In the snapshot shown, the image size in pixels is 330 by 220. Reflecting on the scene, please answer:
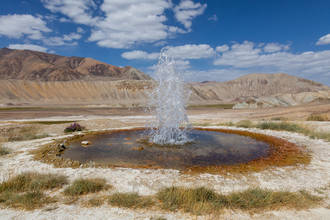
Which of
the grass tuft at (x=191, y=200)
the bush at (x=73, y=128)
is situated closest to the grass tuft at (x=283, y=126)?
the grass tuft at (x=191, y=200)

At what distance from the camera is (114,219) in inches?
183

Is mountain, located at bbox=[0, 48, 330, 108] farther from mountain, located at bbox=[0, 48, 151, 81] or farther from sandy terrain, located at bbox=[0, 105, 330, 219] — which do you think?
sandy terrain, located at bbox=[0, 105, 330, 219]

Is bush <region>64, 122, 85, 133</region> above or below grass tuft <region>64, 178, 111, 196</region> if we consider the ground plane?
above

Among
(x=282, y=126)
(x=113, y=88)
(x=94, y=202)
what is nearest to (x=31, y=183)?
(x=94, y=202)

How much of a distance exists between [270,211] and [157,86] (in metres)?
9.26

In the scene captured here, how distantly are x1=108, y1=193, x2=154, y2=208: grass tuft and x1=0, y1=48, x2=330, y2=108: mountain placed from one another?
44.3ft

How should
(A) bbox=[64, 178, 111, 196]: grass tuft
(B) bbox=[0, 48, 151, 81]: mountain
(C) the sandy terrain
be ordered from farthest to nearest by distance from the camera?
(B) bbox=[0, 48, 151, 81]: mountain < (A) bbox=[64, 178, 111, 196]: grass tuft < (C) the sandy terrain

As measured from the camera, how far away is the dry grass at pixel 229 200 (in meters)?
5.05

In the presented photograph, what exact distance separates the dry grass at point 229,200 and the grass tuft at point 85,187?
1714mm

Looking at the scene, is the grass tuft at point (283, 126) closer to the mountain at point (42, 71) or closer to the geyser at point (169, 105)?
the geyser at point (169, 105)

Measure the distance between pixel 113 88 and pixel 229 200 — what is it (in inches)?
3708

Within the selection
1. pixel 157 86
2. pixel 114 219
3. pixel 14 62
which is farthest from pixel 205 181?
pixel 14 62

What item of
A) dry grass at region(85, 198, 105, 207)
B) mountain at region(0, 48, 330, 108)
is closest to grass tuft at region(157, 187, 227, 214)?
dry grass at region(85, 198, 105, 207)

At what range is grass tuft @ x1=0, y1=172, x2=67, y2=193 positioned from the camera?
19.7ft
